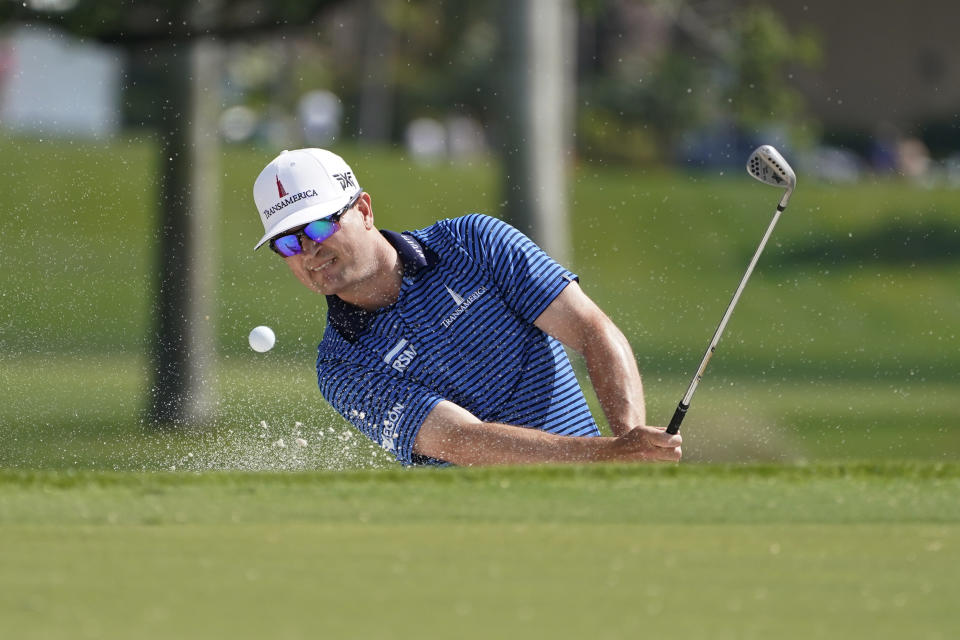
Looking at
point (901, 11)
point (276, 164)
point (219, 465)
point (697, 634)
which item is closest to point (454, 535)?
point (697, 634)

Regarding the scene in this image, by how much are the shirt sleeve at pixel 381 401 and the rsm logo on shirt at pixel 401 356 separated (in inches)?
1.8

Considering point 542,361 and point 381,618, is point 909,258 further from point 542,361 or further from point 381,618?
point 381,618

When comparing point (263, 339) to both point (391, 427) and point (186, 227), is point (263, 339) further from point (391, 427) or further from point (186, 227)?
point (186, 227)

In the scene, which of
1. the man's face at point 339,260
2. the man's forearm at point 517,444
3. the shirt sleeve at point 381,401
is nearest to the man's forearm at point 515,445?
the man's forearm at point 517,444

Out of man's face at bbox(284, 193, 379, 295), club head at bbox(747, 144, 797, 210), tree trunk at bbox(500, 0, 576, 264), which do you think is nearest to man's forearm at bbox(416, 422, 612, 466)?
man's face at bbox(284, 193, 379, 295)

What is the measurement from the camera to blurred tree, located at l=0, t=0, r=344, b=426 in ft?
35.5

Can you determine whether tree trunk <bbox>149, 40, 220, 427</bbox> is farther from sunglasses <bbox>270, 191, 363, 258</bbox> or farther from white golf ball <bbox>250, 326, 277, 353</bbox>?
sunglasses <bbox>270, 191, 363, 258</bbox>

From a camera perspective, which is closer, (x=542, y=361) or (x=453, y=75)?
(x=542, y=361)

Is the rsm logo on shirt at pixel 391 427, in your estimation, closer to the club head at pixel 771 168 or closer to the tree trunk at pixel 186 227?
the club head at pixel 771 168

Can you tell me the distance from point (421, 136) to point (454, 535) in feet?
121

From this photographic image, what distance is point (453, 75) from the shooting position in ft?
142

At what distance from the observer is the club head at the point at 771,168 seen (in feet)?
18.7

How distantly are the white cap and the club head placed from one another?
1389mm

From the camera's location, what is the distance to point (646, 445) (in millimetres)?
4934
